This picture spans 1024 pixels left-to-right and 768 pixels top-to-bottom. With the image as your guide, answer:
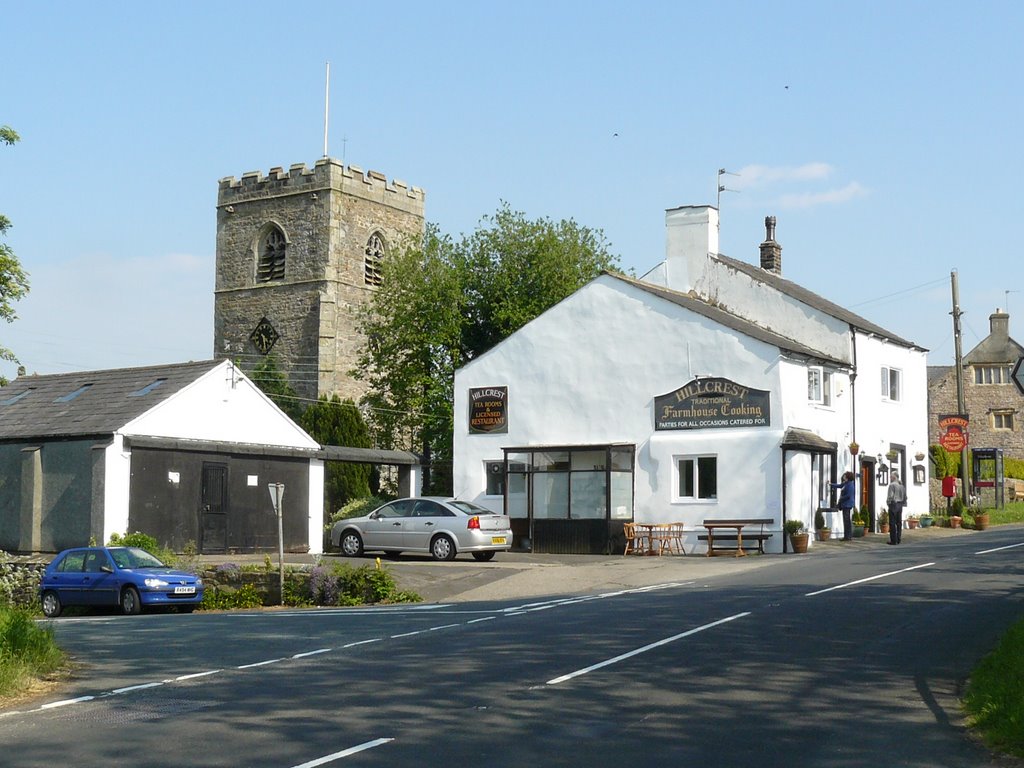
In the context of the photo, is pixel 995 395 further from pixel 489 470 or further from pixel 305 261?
pixel 489 470

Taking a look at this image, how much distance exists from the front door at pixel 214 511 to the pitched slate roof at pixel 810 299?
54.9 feet

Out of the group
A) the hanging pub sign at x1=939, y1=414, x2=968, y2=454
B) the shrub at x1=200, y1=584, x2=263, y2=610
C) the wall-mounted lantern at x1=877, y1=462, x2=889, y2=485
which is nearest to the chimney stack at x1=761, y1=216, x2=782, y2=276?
the hanging pub sign at x1=939, y1=414, x2=968, y2=454

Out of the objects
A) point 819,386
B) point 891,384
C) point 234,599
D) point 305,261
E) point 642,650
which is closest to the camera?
point 642,650

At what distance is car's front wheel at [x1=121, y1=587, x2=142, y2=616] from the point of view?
23.9 meters

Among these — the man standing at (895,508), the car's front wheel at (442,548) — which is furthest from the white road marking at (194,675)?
the man standing at (895,508)

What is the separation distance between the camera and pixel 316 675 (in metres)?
11.9

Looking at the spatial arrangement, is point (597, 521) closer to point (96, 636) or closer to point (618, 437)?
point (618, 437)

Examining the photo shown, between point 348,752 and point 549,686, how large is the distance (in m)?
2.82

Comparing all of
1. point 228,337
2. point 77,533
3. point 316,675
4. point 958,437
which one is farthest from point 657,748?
point 228,337

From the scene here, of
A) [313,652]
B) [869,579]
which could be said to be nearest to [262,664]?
[313,652]

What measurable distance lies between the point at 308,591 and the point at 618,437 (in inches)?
476

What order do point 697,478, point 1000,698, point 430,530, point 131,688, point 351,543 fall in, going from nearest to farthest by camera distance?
point 1000,698 → point 131,688 → point 430,530 → point 351,543 → point 697,478

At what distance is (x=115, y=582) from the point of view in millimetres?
24234

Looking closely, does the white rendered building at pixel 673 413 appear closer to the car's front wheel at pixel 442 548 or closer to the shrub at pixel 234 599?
the car's front wheel at pixel 442 548
